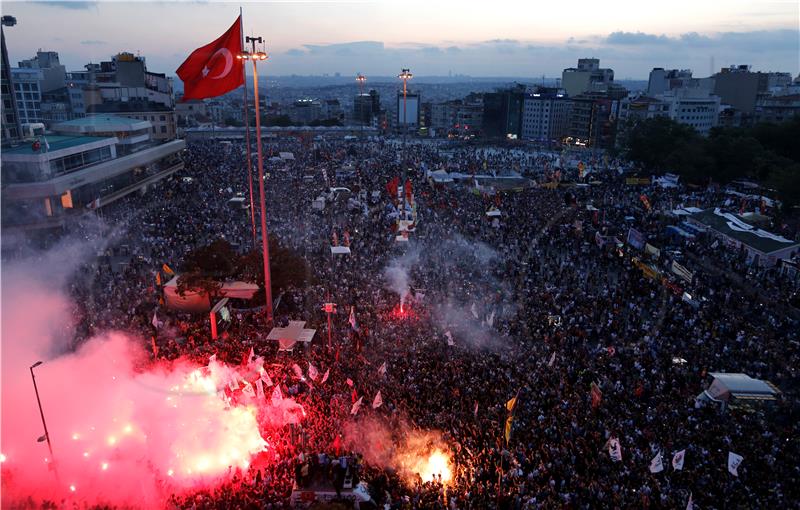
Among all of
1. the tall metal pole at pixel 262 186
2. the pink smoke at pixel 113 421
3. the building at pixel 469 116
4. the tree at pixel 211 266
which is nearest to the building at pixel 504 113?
the building at pixel 469 116

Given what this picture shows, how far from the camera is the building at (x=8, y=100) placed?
33.4 m

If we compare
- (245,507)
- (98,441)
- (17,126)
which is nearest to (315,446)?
(245,507)

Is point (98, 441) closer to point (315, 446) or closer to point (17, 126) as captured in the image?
point (315, 446)

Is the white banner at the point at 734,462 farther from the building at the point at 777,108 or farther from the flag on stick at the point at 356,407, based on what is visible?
the building at the point at 777,108

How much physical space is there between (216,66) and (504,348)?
11.3 m

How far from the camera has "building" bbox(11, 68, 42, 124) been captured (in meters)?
62.7

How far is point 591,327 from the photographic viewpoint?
57.7ft

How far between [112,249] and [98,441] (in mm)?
15330

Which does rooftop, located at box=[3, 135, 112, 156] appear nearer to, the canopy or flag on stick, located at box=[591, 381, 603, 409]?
the canopy

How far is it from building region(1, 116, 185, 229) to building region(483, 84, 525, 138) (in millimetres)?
70592

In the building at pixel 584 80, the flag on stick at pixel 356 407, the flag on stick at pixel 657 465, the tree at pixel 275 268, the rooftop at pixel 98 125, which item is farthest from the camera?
the building at pixel 584 80

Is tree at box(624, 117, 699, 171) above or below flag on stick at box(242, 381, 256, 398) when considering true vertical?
above

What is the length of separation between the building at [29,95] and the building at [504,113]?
227 feet

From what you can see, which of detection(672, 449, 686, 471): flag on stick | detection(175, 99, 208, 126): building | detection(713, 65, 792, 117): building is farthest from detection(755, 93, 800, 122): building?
detection(175, 99, 208, 126): building
